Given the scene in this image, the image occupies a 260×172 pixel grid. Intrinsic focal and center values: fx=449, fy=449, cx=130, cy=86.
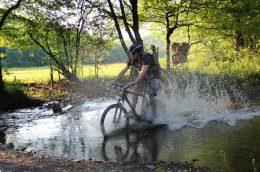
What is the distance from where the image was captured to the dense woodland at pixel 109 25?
22.0 metres

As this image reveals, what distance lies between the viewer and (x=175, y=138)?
11.4 m

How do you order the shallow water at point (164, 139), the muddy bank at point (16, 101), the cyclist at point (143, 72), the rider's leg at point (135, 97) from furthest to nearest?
1. the muddy bank at point (16, 101)
2. the rider's leg at point (135, 97)
3. the cyclist at point (143, 72)
4. the shallow water at point (164, 139)

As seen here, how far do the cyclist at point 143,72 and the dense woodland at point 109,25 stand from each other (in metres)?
8.98

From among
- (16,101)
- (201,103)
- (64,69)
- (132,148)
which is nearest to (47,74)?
(64,69)

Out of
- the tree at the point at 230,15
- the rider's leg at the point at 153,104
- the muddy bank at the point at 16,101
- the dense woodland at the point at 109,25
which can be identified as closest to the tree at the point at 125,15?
the dense woodland at the point at 109,25

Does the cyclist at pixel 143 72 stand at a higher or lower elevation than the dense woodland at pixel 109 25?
lower

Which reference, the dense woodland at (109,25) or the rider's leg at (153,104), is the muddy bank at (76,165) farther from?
the dense woodland at (109,25)

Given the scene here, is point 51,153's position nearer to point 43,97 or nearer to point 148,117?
point 148,117

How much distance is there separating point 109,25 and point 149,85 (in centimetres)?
1321

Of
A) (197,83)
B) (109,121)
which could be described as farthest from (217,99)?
(109,121)

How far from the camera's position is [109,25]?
83.9ft

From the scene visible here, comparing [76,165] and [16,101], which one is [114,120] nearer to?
[76,165]

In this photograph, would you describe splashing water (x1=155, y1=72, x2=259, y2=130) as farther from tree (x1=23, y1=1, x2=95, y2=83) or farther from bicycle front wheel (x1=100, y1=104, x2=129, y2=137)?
tree (x1=23, y1=1, x2=95, y2=83)

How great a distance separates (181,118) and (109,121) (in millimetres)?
2536
